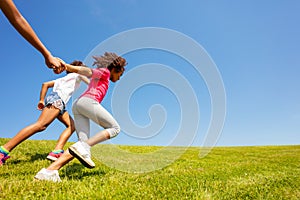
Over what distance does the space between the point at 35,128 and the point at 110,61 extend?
7.40 ft

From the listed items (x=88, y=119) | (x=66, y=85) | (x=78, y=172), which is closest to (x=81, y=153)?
(x=88, y=119)

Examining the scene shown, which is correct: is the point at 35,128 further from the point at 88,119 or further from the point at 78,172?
the point at 78,172

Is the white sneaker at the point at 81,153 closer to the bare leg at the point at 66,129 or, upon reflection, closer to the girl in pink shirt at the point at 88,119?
the girl in pink shirt at the point at 88,119

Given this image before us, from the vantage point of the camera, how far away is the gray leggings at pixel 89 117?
4988 mm

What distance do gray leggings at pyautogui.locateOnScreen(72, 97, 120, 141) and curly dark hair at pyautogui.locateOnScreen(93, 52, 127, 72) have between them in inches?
43.0

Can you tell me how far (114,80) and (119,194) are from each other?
274 centimetres

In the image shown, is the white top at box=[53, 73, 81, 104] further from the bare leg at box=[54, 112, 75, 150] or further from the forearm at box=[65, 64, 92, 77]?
the forearm at box=[65, 64, 92, 77]

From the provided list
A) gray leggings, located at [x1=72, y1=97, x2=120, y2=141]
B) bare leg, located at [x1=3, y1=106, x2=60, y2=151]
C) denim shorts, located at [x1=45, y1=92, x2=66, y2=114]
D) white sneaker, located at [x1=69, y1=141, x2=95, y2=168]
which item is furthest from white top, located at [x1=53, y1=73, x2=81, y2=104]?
white sneaker, located at [x1=69, y1=141, x2=95, y2=168]

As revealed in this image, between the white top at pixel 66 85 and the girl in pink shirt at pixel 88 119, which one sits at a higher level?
the white top at pixel 66 85

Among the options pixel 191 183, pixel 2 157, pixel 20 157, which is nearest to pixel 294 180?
pixel 191 183

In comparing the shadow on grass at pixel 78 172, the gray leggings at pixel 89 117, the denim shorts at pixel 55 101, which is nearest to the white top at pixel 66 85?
the denim shorts at pixel 55 101

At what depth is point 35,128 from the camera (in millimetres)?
5574

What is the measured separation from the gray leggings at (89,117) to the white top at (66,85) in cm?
157

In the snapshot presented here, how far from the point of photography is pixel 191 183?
5.02 meters
